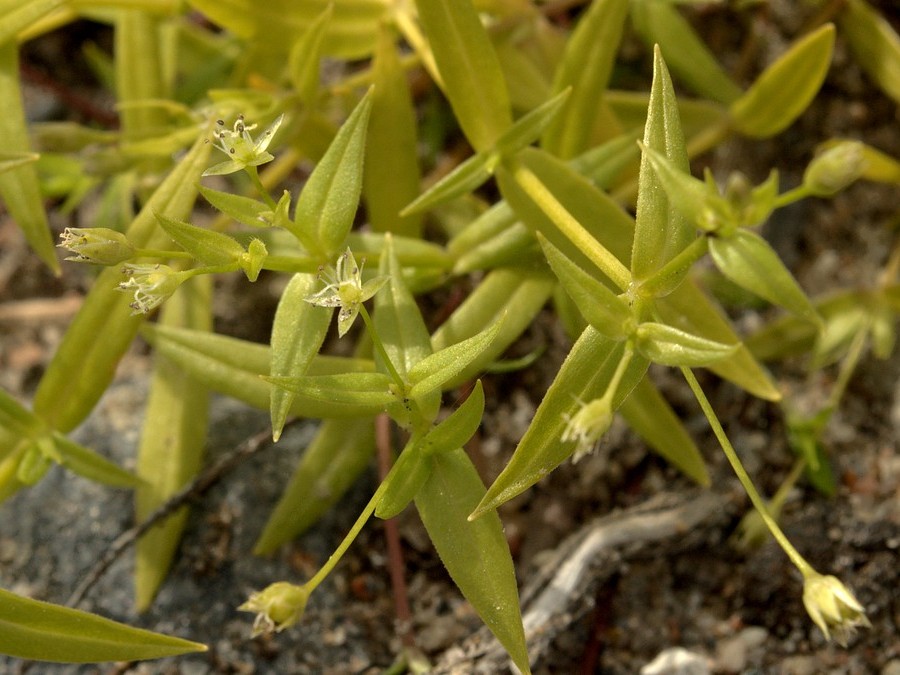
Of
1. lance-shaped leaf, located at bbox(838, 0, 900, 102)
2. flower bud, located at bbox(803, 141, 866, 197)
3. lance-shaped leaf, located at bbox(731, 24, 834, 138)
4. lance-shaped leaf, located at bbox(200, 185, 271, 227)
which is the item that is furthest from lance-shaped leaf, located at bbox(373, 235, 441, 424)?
lance-shaped leaf, located at bbox(838, 0, 900, 102)

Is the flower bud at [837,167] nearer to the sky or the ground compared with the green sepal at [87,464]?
nearer to the sky

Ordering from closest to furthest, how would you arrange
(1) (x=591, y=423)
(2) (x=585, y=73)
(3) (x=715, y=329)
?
(1) (x=591, y=423)
(3) (x=715, y=329)
(2) (x=585, y=73)

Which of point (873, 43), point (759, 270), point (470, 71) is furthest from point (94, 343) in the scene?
point (873, 43)

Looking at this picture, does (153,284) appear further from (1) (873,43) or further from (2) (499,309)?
(1) (873,43)

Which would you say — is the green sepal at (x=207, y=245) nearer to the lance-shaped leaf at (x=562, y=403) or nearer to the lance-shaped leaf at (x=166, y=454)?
the lance-shaped leaf at (x=562, y=403)

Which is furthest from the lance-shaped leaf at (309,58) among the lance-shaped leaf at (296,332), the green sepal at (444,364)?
the green sepal at (444,364)
